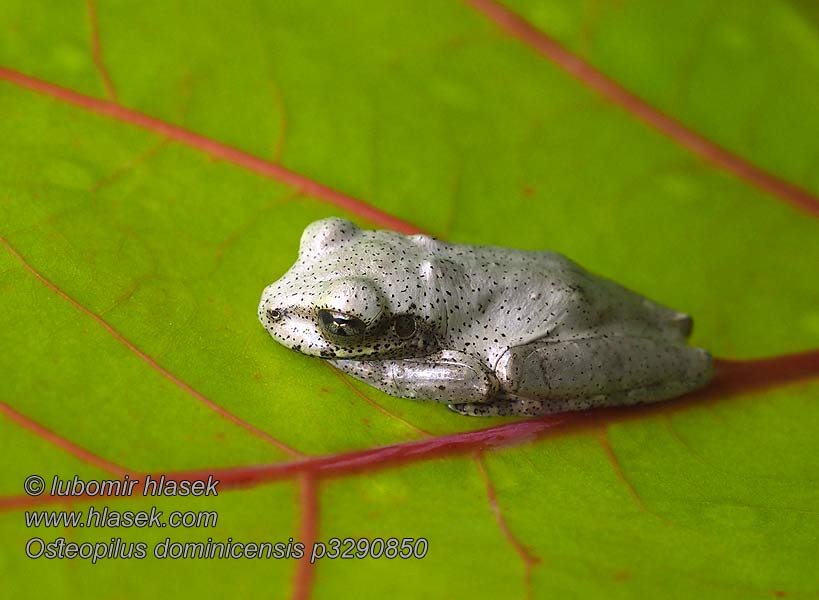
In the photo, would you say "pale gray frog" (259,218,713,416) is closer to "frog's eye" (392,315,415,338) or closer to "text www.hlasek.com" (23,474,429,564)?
"frog's eye" (392,315,415,338)

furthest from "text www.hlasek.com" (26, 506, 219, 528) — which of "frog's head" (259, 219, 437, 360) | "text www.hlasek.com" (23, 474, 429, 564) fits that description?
"frog's head" (259, 219, 437, 360)

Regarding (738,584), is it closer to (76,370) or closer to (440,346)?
(440,346)

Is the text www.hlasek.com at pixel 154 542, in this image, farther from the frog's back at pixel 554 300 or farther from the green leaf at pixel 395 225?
the frog's back at pixel 554 300

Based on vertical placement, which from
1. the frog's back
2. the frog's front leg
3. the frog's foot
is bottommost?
the frog's foot

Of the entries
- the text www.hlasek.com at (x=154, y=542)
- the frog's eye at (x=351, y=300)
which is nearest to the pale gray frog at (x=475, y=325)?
the frog's eye at (x=351, y=300)

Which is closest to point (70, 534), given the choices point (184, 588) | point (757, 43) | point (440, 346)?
point (184, 588)

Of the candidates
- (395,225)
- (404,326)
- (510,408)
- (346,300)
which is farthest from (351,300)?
(510,408)

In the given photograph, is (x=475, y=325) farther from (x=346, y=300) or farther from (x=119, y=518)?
(x=119, y=518)
